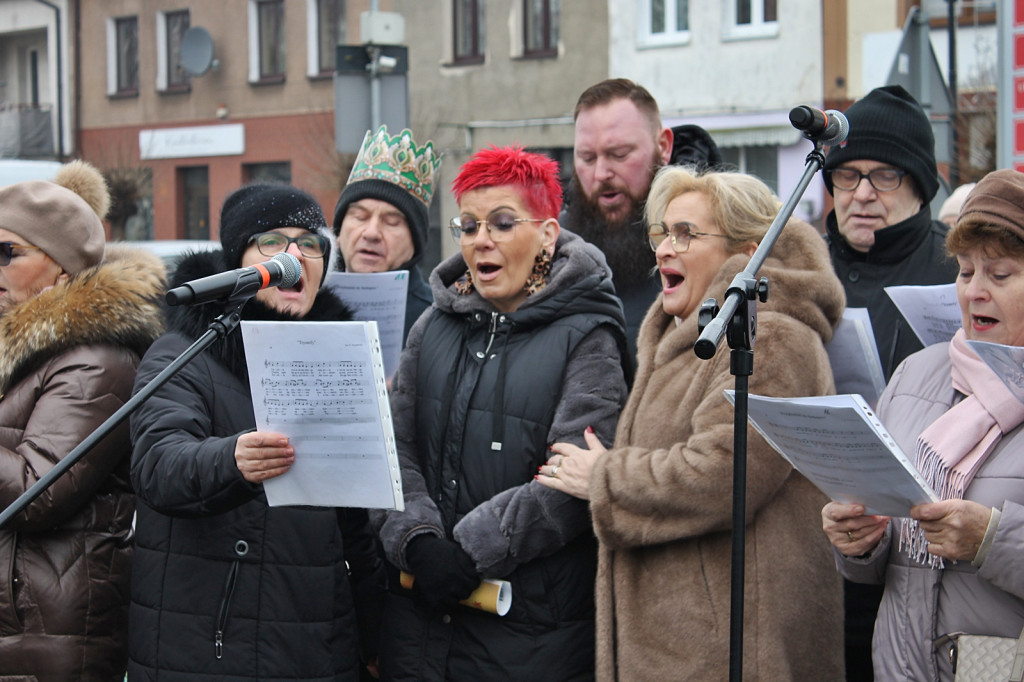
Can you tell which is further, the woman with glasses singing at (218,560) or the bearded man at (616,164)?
the bearded man at (616,164)

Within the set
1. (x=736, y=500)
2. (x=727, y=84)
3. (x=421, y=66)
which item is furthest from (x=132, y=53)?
(x=736, y=500)

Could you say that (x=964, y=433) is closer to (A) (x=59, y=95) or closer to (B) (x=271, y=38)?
(B) (x=271, y=38)

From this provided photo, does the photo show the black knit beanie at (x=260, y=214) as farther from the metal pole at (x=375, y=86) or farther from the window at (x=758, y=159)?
the window at (x=758, y=159)

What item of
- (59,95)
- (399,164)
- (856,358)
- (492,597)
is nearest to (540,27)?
(59,95)

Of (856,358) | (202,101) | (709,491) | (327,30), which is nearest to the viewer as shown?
(709,491)

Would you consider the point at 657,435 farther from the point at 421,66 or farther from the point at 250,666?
the point at 421,66

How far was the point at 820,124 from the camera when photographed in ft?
9.18

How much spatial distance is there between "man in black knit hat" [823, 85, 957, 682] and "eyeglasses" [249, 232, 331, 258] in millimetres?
1726

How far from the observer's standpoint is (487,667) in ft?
10.8

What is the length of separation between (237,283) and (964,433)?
5.47ft

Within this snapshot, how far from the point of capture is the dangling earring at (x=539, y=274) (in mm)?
3562

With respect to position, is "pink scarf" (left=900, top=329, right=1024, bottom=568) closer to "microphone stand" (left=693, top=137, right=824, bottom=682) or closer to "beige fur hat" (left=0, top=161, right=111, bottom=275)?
"microphone stand" (left=693, top=137, right=824, bottom=682)

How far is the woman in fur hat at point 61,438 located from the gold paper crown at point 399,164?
3.50ft

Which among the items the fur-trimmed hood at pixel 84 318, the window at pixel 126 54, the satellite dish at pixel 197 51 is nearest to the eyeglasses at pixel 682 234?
the fur-trimmed hood at pixel 84 318
